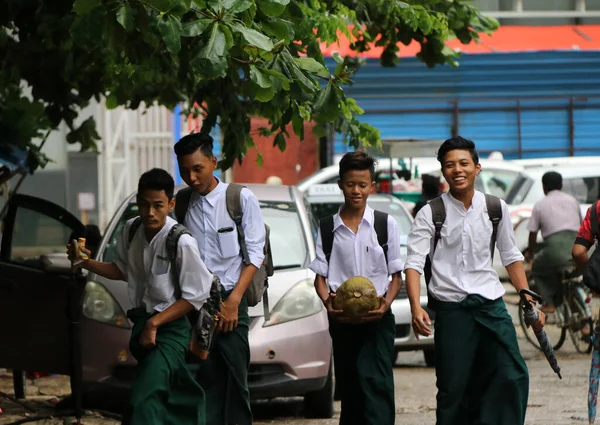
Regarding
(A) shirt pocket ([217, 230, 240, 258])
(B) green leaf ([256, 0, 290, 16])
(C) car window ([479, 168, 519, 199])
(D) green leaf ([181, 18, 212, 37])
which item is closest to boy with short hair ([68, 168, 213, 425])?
(A) shirt pocket ([217, 230, 240, 258])

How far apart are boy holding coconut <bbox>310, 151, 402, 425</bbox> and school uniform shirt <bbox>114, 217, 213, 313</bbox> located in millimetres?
832

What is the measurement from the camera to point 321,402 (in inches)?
363

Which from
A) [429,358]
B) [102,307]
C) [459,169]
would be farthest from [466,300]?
[429,358]

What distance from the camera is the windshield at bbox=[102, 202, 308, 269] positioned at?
9.44 m

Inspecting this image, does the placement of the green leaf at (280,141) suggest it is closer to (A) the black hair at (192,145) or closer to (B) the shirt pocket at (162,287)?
(A) the black hair at (192,145)

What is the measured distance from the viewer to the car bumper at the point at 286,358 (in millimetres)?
8688

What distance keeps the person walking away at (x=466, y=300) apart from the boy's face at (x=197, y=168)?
3.65ft

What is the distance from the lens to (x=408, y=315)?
11.4 meters

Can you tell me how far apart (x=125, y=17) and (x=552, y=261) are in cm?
795

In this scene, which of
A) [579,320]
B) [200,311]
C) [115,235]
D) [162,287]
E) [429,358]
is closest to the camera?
[162,287]

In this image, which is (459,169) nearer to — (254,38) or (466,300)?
(466,300)

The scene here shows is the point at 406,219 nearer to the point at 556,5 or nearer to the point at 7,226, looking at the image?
the point at 7,226

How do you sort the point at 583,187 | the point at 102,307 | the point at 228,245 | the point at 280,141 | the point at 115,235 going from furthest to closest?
the point at 583,187, the point at 280,141, the point at 115,235, the point at 102,307, the point at 228,245

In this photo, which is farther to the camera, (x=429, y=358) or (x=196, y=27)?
(x=429, y=358)
